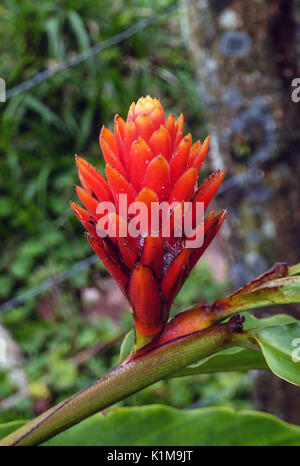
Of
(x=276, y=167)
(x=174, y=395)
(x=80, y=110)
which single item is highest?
(x=80, y=110)

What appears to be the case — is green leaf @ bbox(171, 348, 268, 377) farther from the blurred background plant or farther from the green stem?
the blurred background plant

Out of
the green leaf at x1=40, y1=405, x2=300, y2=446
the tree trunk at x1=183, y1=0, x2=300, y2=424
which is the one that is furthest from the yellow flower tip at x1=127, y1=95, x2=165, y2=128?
the tree trunk at x1=183, y1=0, x2=300, y2=424

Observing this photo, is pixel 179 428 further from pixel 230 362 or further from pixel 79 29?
pixel 79 29

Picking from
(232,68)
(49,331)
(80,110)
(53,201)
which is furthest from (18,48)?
(232,68)

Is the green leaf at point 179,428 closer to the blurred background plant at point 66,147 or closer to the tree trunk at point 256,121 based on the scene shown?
the tree trunk at point 256,121

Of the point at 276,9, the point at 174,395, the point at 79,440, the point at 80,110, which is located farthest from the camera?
the point at 80,110

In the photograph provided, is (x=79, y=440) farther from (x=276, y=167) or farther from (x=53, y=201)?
(x=53, y=201)

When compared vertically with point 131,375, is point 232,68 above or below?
above
